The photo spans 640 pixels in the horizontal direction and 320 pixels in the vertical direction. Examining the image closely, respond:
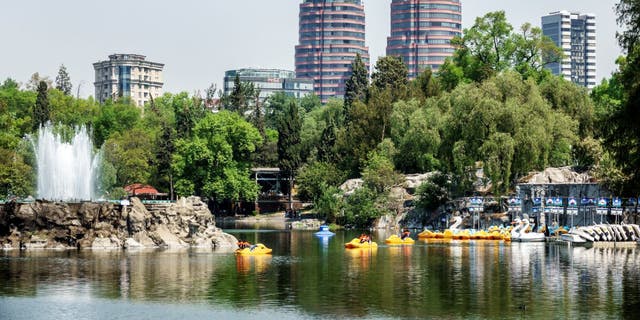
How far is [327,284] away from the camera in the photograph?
203 ft

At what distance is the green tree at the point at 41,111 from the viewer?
507ft

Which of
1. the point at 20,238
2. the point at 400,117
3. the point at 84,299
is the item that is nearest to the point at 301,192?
the point at 400,117

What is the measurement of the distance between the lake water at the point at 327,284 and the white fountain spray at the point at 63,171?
16289 millimetres

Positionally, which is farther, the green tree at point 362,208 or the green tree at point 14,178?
the green tree at point 362,208

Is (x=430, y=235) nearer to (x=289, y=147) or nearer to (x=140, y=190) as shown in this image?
(x=140, y=190)

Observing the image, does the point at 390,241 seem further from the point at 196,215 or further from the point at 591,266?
the point at 591,266

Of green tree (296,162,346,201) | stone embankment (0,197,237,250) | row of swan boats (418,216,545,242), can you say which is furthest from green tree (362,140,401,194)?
stone embankment (0,197,237,250)

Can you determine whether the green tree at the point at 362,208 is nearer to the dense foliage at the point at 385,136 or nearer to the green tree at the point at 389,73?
the dense foliage at the point at 385,136

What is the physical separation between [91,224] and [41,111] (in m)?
70.4

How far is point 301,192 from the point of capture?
153m

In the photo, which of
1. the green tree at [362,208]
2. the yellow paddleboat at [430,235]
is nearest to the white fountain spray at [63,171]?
the yellow paddleboat at [430,235]

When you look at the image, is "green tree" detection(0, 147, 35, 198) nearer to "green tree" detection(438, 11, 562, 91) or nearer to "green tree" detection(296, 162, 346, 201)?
"green tree" detection(296, 162, 346, 201)

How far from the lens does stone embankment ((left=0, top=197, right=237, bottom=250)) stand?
286ft

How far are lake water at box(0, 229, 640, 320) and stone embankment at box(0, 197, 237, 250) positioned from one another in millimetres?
3822
